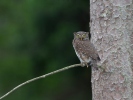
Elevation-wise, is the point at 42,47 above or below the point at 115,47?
below

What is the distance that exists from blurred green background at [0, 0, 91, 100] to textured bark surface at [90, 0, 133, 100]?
231cm

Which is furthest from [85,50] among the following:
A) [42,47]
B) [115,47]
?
[42,47]

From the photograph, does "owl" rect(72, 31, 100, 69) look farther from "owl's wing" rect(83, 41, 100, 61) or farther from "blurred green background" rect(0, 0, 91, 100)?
"blurred green background" rect(0, 0, 91, 100)

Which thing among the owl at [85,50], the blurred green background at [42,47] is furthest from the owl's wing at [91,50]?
the blurred green background at [42,47]

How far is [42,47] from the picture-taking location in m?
7.89

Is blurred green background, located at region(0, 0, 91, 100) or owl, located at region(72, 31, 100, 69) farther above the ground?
owl, located at region(72, 31, 100, 69)

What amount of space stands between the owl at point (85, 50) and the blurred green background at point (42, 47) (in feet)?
7.00

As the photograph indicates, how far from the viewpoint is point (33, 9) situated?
24.6ft

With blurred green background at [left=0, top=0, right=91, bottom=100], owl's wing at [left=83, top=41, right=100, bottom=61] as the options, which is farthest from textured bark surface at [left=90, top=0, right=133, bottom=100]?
blurred green background at [left=0, top=0, right=91, bottom=100]

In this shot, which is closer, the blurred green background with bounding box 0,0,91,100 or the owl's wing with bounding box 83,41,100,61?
the owl's wing with bounding box 83,41,100,61

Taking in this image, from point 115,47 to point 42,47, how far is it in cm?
311

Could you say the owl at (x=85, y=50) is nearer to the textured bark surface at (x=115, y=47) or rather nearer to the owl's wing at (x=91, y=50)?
the owl's wing at (x=91, y=50)

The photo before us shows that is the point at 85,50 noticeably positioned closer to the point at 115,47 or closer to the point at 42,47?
the point at 115,47

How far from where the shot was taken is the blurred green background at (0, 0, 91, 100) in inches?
291
